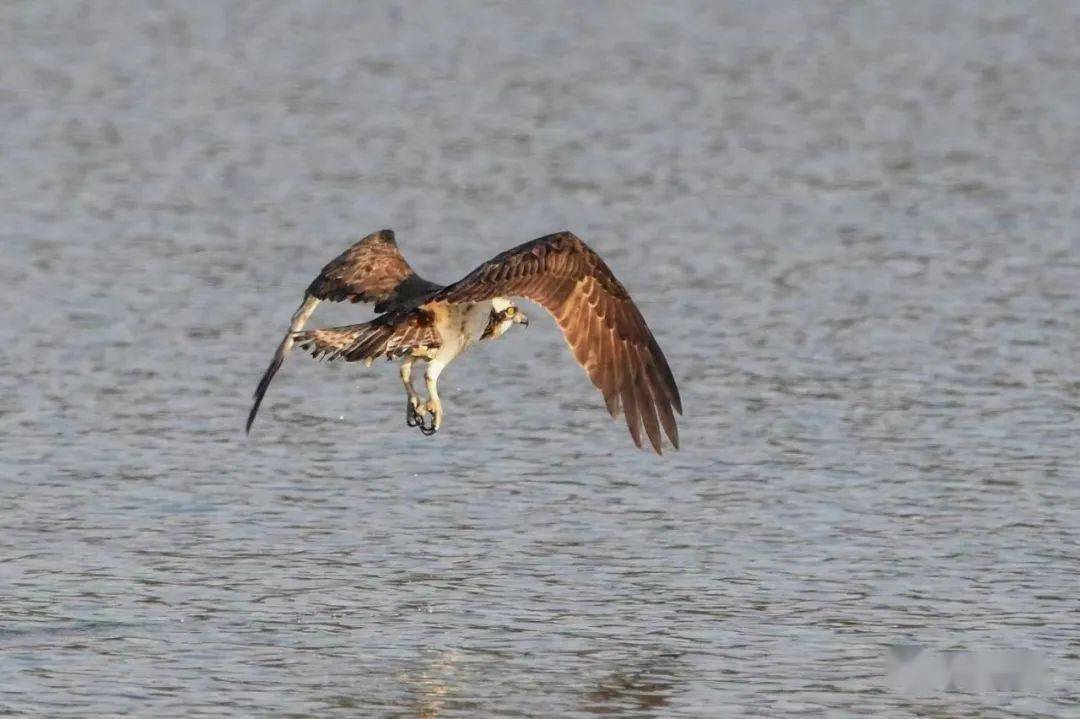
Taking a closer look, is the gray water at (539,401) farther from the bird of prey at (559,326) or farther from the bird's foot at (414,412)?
the bird of prey at (559,326)

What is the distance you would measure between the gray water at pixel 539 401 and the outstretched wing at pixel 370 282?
127cm

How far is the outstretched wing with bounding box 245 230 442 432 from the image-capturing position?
1154cm

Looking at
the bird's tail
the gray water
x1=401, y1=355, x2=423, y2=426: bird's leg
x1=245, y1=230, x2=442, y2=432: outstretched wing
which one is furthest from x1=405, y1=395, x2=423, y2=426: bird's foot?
the gray water

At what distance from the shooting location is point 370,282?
11.9m

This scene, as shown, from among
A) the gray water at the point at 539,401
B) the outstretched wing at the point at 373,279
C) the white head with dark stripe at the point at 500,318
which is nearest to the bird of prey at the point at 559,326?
the outstretched wing at the point at 373,279

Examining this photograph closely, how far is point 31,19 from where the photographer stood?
31.2 metres

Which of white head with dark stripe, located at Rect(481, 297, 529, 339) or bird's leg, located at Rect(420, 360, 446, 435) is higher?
white head with dark stripe, located at Rect(481, 297, 529, 339)

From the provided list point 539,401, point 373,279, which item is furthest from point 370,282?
point 539,401

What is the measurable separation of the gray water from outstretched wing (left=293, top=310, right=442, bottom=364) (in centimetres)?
115

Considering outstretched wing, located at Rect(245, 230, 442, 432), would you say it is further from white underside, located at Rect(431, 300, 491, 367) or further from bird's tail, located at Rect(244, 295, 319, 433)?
white underside, located at Rect(431, 300, 491, 367)

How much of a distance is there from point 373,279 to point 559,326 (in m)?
1.57

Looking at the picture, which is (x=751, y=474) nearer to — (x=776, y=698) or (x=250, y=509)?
(x=250, y=509)

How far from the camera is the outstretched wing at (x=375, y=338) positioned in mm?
10789

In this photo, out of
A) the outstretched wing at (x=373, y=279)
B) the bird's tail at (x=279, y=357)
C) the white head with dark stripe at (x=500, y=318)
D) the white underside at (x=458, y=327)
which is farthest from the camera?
the white head with dark stripe at (x=500, y=318)
